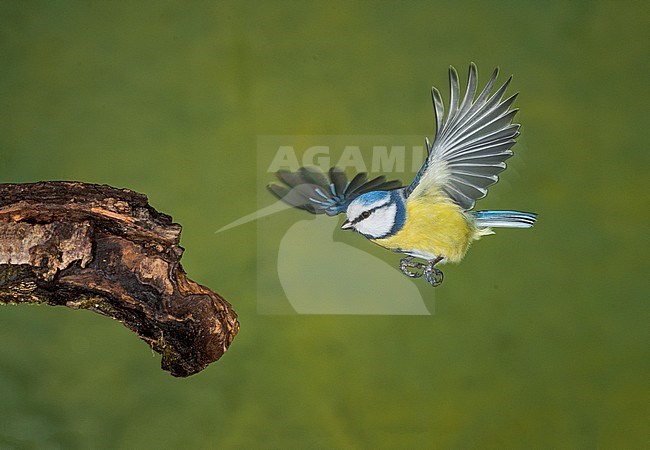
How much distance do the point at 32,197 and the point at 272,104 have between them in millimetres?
577

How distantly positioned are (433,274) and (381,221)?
0.18 meters

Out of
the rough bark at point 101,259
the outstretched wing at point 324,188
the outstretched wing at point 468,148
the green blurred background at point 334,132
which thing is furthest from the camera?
the green blurred background at point 334,132

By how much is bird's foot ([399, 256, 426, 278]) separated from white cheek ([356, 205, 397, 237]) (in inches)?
4.1

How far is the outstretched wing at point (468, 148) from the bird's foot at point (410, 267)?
0.13 meters

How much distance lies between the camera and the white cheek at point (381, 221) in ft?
3.46

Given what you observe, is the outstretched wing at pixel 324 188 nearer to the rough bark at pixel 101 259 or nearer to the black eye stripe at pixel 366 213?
the black eye stripe at pixel 366 213

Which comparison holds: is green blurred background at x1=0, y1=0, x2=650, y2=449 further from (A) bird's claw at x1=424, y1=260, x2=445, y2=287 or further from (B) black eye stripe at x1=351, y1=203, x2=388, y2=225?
(B) black eye stripe at x1=351, y1=203, x2=388, y2=225

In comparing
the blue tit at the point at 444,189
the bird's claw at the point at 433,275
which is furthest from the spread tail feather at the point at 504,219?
the bird's claw at the point at 433,275

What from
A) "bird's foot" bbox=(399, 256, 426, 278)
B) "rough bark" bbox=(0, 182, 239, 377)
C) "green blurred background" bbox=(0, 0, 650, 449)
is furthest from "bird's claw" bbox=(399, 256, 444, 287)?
"rough bark" bbox=(0, 182, 239, 377)

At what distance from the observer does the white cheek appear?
105 centimetres

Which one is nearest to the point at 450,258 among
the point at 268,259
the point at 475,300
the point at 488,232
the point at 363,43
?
the point at 488,232

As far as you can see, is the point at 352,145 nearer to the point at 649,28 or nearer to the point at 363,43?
the point at 363,43

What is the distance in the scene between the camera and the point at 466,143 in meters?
1.02

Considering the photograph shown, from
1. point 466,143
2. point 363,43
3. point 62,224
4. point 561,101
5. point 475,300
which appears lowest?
point 475,300
